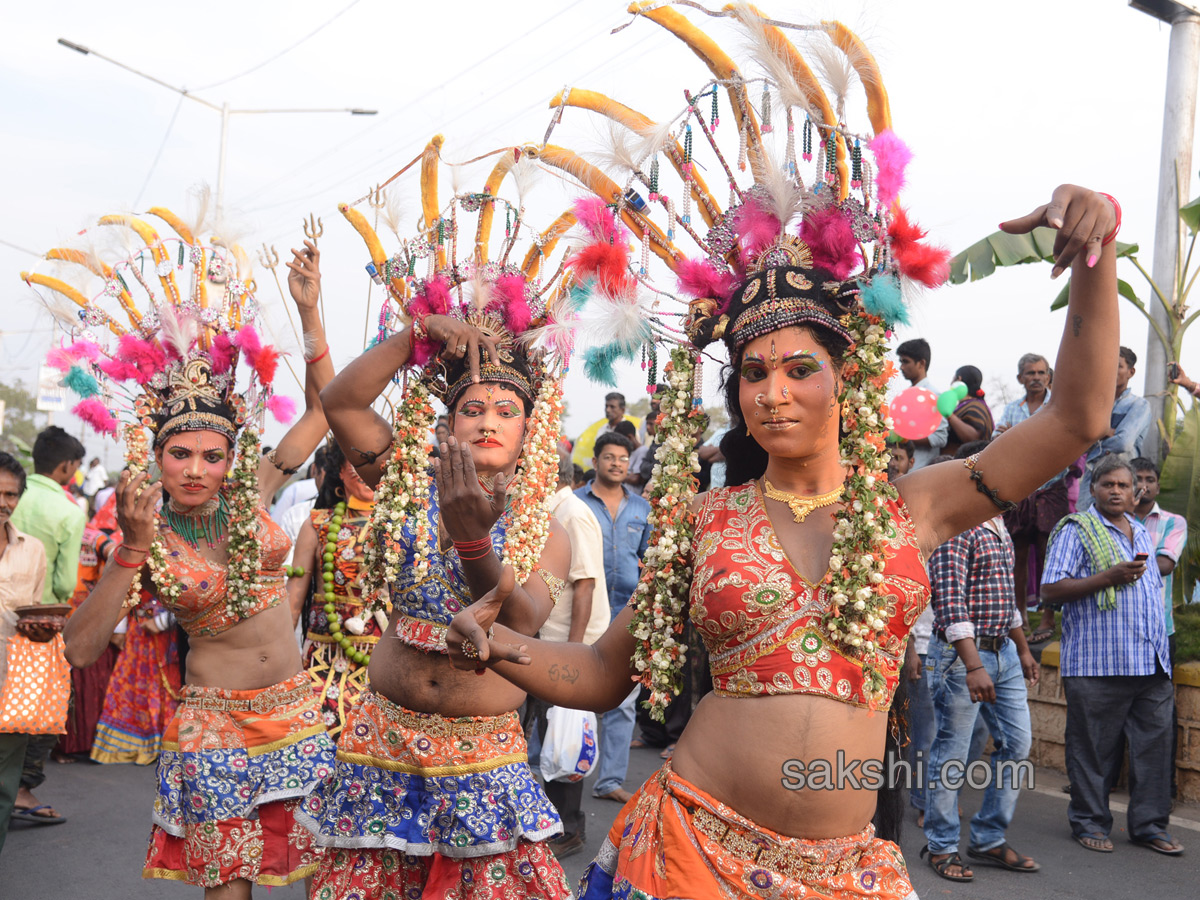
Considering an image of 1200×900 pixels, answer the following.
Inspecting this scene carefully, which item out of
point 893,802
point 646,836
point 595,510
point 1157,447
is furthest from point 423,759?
point 1157,447

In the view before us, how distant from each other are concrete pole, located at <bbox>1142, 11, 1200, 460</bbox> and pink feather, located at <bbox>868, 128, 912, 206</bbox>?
6.80 meters

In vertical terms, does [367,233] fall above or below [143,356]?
above

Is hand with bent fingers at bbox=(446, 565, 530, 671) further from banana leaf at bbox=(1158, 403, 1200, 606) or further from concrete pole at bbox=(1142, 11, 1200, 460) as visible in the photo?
concrete pole at bbox=(1142, 11, 1200, 460)

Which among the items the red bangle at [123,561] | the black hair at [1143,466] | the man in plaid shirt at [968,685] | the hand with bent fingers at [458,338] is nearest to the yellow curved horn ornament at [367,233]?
the hand with bent fingers at [458,338]

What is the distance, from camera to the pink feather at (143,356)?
188 inches

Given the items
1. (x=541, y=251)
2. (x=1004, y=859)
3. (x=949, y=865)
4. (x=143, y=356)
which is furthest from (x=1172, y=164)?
(x=143, y=356)

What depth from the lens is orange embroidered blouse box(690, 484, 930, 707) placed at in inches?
94.5

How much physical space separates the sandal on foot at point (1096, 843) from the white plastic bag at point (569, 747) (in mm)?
2869

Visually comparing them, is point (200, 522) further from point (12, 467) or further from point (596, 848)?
point (596, 848)

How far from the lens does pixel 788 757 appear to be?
2357 millimetres

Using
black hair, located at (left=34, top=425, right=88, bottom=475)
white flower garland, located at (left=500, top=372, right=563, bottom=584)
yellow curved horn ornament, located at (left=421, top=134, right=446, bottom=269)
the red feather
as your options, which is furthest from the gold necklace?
black hair, located at (left=34, top=425, right=88, bottom=475)

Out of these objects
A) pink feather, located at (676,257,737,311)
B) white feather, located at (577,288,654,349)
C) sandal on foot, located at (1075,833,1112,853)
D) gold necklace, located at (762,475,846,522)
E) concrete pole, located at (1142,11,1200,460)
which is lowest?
sandal on foot, located at (1075,833,1112,853)

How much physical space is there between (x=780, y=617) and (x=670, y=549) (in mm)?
334

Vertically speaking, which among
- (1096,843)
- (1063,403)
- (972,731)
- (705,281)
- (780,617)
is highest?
(705,281)
